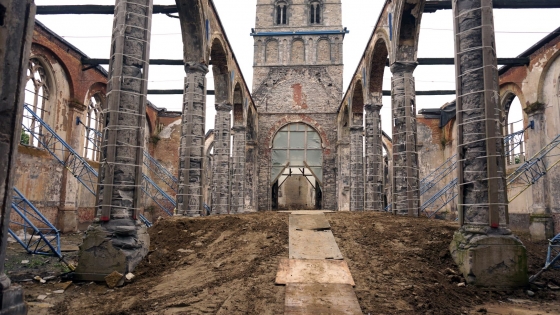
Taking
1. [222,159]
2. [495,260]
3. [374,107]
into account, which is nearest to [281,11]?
[374,107]

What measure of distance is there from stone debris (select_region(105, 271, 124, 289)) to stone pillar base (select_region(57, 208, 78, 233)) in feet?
31.2

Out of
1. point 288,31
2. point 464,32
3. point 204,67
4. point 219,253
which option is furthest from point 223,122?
point 288,31

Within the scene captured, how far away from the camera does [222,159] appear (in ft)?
49.0

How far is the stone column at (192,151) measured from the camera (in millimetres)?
9984

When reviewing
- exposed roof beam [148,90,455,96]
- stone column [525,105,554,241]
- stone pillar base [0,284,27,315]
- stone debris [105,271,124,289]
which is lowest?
stone debris [105,271,124,289]

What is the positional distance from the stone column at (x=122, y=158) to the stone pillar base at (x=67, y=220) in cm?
895

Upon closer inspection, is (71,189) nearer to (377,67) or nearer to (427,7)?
(377,67)

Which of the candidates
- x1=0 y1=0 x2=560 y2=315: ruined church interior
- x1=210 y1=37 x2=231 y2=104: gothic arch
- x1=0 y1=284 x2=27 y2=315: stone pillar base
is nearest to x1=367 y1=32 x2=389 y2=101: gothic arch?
x1=0 y1=0 x2=560 y2=315: ruined church interior

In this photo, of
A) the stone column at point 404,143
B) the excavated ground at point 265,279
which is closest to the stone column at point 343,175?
the stone column at point 404,143

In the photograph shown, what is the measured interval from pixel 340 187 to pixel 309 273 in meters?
16.9

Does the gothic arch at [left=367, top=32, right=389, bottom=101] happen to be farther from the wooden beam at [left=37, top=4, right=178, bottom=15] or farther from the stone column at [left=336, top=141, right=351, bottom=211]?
the wooden beam at [left=37, top=4, right=178, bottom=15]

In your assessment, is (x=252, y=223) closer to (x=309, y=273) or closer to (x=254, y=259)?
(x=254, y=259)

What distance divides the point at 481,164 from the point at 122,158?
583 centimetres

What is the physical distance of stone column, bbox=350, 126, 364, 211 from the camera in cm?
1770
